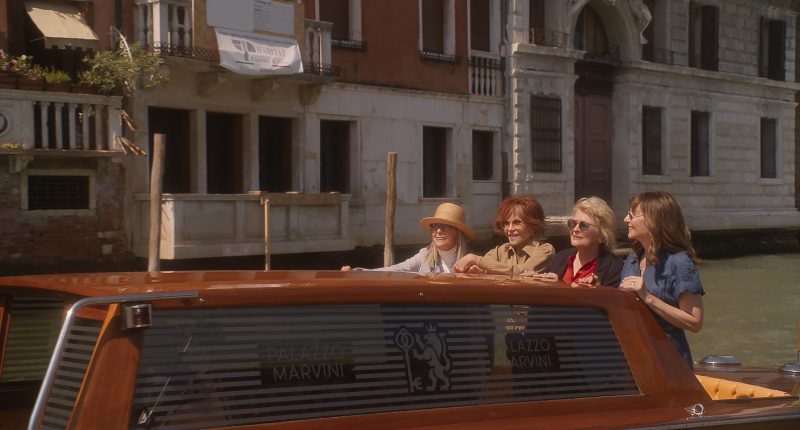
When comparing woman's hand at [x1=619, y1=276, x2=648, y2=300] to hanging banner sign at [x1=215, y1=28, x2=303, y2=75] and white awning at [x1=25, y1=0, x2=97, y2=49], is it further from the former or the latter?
hanging banner sign at [x1=215, y1=28, x2=303, y2=75]

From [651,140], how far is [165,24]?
13158 mm

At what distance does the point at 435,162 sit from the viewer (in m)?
20.2

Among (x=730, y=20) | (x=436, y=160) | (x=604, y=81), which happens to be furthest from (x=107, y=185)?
(x=730, y=20)

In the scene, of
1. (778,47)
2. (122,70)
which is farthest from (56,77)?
(778,47)

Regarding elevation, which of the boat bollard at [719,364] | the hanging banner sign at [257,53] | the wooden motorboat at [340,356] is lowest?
the boat bollard at [719,364]

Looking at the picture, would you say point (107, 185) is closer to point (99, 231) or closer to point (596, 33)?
point (99, 231)

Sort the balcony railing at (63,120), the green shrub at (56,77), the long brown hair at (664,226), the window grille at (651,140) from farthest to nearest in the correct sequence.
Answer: the window grille at (651,140)
the green shrub at (56,77)
the balcony railing at (63,120)
the long brown hair at (664,226)

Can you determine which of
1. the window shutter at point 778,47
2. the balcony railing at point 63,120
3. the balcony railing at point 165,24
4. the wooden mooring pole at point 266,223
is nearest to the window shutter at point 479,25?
the wooden mooring pole at point 266,223

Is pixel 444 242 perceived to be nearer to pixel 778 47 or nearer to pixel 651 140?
pixel 651 140

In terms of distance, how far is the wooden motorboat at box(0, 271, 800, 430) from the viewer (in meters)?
2.57

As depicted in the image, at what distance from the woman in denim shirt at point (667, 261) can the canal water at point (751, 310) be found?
321 inches

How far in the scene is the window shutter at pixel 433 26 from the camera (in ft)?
64.6

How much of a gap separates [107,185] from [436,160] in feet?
23.2

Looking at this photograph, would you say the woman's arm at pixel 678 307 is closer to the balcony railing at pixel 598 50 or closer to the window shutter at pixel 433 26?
the window shutter at pixel 433 26
